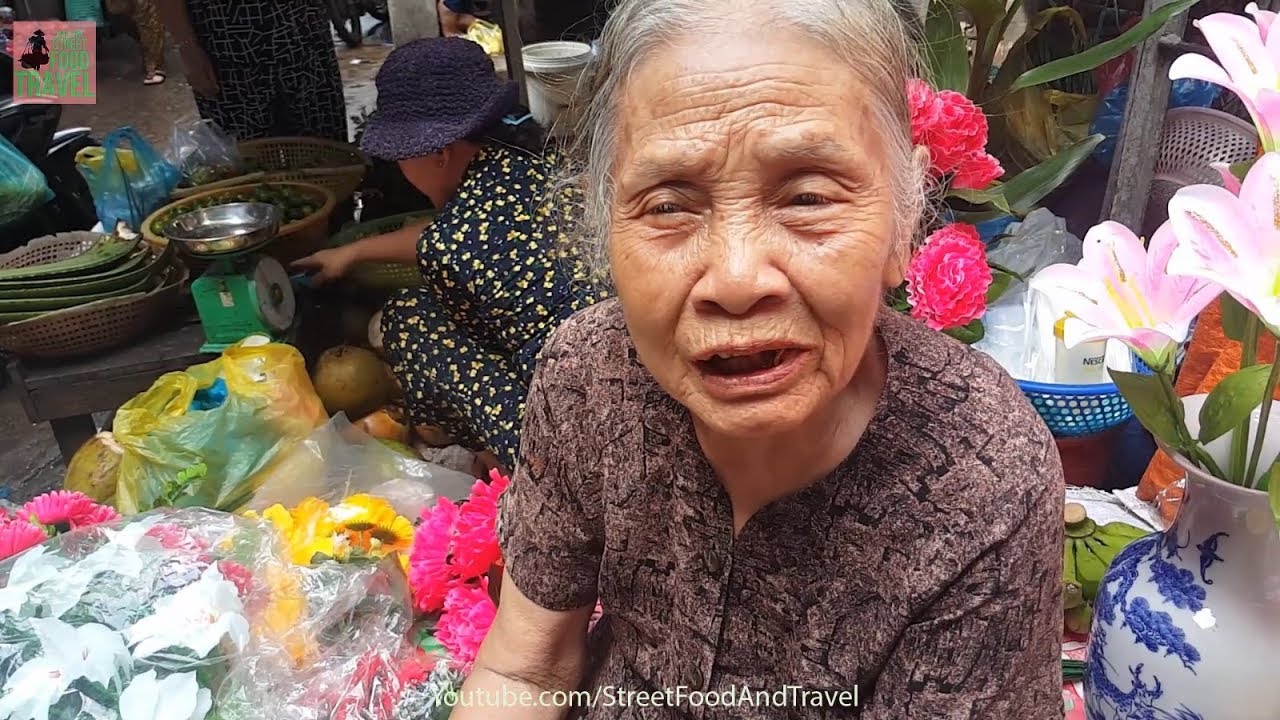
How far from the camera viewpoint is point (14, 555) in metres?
1.95

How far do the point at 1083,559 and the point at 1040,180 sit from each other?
31.7 inches

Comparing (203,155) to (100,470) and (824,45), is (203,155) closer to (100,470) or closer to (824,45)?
(100,470)

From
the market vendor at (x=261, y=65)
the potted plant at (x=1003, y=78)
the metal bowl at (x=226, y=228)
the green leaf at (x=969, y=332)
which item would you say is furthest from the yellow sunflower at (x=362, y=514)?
the market vendor at (x=261, y=65)

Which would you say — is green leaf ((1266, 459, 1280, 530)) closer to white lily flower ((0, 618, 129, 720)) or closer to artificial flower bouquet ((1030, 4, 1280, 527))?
artificial flower bouquet ((1030, 4, 1280, 527))

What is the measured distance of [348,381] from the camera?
3084 mm

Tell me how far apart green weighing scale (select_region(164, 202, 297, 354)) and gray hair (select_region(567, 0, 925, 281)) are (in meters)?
2.00

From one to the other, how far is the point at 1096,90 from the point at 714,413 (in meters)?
2.53

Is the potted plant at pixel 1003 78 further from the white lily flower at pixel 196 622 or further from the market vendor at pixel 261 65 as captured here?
the market vendor at pixel 261 65

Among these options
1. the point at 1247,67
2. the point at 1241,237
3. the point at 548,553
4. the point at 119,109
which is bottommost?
the point at 119,109

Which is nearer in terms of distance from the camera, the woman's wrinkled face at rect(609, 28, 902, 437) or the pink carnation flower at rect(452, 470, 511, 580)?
the woman's wrinkled face at rect(609, 28, 902, 437)

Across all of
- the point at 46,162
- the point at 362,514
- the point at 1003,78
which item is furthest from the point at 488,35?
the point at 362,514

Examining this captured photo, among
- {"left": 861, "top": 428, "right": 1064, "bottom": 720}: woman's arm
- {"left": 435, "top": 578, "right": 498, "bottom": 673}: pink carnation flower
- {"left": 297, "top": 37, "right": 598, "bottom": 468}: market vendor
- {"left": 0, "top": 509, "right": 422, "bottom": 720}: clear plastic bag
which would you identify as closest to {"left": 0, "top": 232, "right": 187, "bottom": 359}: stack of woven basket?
{"left": 297, "top": 37, "right": 598, "bottom": 468}: market vendor

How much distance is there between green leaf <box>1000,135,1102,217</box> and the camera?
1.92 metres

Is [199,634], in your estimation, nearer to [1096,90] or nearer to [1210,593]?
[1210,593]
